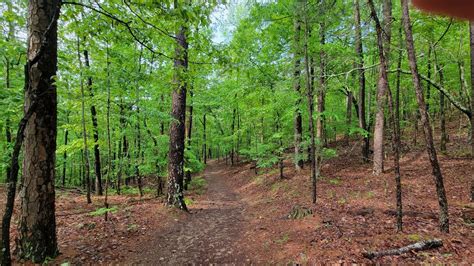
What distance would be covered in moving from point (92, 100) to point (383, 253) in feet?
27.7

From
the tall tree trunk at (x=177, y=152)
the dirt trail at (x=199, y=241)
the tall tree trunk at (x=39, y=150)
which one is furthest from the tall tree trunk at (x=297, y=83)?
the tall tree trunk at (x=39, y=150)

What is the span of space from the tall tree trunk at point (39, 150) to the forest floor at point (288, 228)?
1.91 ft

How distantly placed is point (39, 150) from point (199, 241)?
4031 millimetres

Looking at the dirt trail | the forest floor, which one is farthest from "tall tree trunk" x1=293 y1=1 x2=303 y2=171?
the dirt trail

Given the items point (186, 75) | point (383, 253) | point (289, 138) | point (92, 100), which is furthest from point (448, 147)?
point (92, 100)

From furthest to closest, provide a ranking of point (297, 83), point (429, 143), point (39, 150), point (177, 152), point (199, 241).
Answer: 1. point (297, 83)
2. point (177, 152)
3. point (199, 241)
4. point (429, 143)
5. point (39, 150)

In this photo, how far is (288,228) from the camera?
22.1 feet

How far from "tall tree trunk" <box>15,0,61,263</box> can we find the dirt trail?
183 cm

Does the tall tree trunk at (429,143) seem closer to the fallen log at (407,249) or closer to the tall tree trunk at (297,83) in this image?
the fallen log at (407,249)

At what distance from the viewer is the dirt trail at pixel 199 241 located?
5.45 m

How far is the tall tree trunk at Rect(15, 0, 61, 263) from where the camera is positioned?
167 inches

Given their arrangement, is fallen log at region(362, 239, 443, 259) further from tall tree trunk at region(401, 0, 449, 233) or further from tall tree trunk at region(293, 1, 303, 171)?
tall tree trunk at region(293, 1, 303, 171)

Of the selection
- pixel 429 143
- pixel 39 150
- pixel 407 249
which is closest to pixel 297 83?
pixel 429 143

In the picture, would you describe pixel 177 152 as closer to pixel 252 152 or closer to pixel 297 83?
pixel 297 83
